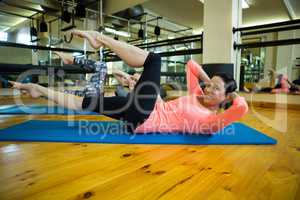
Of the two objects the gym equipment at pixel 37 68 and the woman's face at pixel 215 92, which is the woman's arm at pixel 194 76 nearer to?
the woman's face at pixel 215 92

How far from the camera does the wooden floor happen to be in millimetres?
721

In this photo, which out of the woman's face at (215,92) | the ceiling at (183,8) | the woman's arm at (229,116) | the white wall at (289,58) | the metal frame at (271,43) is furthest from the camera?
the ceiling at (183,8)

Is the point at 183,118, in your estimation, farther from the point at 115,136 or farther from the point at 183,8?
the point at 183,8

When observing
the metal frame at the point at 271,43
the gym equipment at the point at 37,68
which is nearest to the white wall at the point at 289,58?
the metal frame at the point at 271,43

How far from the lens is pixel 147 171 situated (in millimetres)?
908

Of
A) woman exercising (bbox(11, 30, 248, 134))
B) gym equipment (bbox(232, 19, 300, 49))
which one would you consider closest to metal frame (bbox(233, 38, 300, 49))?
gym equipment (bbox(232, 19, 300, 49))

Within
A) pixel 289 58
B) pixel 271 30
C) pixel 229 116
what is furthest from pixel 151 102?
pixel 289 58

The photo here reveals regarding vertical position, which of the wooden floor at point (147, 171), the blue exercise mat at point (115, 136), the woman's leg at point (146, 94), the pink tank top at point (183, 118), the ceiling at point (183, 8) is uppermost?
the ceiling at point (183, 8)

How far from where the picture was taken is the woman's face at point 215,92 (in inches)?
52.2

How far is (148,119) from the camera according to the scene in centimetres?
141

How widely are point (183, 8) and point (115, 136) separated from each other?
5.07 metres

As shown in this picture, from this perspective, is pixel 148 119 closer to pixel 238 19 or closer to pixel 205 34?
pixel 205 34

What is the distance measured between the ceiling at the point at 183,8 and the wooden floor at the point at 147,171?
15.0 ft

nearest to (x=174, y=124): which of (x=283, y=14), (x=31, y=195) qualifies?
(x=31, y=195)
